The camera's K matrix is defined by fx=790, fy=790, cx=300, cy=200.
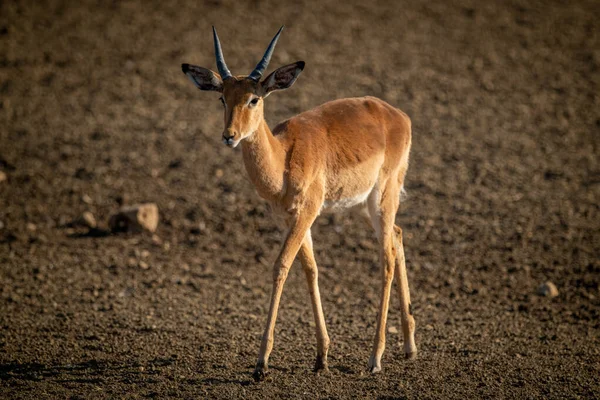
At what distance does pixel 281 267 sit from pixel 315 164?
1.02 metres

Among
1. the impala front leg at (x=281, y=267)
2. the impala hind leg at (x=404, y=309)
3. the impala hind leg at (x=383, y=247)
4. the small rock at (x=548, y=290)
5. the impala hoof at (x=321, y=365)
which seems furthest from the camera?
the small rock at (x=548, y=290)

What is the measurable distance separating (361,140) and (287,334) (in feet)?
7.25

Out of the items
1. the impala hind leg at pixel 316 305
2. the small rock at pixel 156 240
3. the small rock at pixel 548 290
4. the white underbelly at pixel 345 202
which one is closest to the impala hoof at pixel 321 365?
the impala hind leg at pixel 316 305

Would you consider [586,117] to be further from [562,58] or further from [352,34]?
[352,34]

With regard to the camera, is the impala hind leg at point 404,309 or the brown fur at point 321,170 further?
the impala hind leg at point 404,309

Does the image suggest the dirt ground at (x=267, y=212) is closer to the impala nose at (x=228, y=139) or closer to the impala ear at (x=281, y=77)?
the impala nose at (x=228, y=139)

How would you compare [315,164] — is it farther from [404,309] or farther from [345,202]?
[404,309]

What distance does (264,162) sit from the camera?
22.6 ft

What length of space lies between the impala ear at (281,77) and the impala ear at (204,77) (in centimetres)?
40

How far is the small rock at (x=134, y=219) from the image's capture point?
10.8 meters

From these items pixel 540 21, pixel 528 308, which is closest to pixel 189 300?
pixel 528 308

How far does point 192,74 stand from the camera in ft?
23.2

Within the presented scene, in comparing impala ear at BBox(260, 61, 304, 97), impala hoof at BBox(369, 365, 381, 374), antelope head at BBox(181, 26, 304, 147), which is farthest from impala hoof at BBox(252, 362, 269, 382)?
impala ear at BBox(260, 61, 304, 97)

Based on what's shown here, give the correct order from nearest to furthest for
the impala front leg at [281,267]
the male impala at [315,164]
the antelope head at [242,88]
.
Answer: the antelope head at [242,88] < the male impala at [315,164] < the impala front leg at [281,267]
